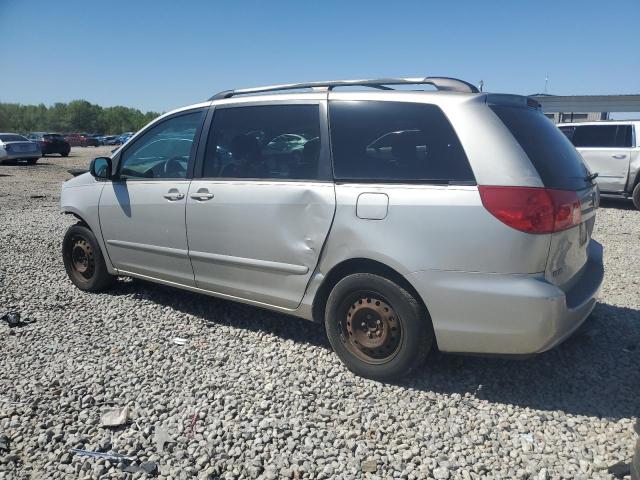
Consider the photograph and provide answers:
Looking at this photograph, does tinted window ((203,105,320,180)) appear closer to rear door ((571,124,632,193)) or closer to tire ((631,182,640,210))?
rear door ((571,124,632,193))

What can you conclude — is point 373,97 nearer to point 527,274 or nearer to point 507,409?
point 527,274

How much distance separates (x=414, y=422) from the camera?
2955mm

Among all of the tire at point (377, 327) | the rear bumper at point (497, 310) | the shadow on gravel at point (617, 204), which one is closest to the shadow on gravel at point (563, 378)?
the tire at point (377, 327)

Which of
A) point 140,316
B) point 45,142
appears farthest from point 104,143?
point 140,316

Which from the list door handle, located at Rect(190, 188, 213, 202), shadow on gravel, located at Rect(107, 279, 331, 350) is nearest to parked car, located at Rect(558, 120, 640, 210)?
shadow on gravel, located at Rect(107, 279, 331, 350)

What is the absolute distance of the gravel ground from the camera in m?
2.61

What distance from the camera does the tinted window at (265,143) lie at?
3.63m

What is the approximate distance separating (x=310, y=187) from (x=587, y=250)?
6.38 ft

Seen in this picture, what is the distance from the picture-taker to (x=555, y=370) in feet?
11.6

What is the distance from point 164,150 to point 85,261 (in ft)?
5.25

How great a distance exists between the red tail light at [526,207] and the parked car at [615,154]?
927 centimetres

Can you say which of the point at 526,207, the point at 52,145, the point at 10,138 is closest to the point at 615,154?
the point at 526,207

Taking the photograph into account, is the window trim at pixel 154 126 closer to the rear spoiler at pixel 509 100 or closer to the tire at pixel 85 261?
the tire at pixel 85 261

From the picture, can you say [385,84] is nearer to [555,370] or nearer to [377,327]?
[377,327]
